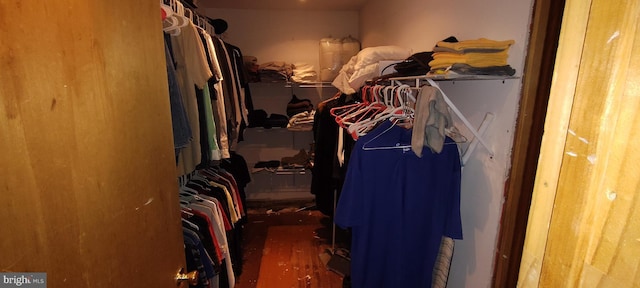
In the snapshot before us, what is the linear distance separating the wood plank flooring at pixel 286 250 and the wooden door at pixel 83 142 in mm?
1613

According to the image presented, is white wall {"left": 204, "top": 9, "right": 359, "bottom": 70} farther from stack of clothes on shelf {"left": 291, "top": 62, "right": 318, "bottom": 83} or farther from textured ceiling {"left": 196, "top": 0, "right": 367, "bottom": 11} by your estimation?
stack of clothes on shelf {"left": 291, "top": 62, "right": 318, "bottom": 83}

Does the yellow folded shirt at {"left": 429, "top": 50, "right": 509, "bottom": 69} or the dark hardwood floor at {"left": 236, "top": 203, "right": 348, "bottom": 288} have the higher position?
the yellow folded shirt at {"left": 429, "top": 50, "right": 509, "bottom": 69}

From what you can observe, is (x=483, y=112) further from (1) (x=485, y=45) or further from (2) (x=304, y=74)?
(2) (x=304, y=74)

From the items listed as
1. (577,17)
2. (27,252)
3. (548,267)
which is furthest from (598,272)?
(27,252)

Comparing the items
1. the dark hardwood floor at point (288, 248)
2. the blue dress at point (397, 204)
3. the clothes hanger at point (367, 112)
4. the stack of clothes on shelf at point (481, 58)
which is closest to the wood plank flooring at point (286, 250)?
the dark hardwood floor at point (288, 248)

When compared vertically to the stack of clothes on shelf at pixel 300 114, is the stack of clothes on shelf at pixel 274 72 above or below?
above

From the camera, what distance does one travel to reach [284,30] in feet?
11.1

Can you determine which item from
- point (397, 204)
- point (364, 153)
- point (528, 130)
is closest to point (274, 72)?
point (364, 153)

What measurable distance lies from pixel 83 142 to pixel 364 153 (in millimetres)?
1004

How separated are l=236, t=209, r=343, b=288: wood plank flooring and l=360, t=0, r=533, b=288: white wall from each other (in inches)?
45.4

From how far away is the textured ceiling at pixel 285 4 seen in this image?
3.02 m

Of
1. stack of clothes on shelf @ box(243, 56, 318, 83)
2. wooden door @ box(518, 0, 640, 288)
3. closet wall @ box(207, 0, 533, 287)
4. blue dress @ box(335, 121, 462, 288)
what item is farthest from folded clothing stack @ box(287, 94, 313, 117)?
wooden door @ box(518, 0, 640, 288)

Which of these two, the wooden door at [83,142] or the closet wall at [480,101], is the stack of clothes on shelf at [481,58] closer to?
the closet wall at [480,101]

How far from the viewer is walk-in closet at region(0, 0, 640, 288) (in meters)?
0.39
